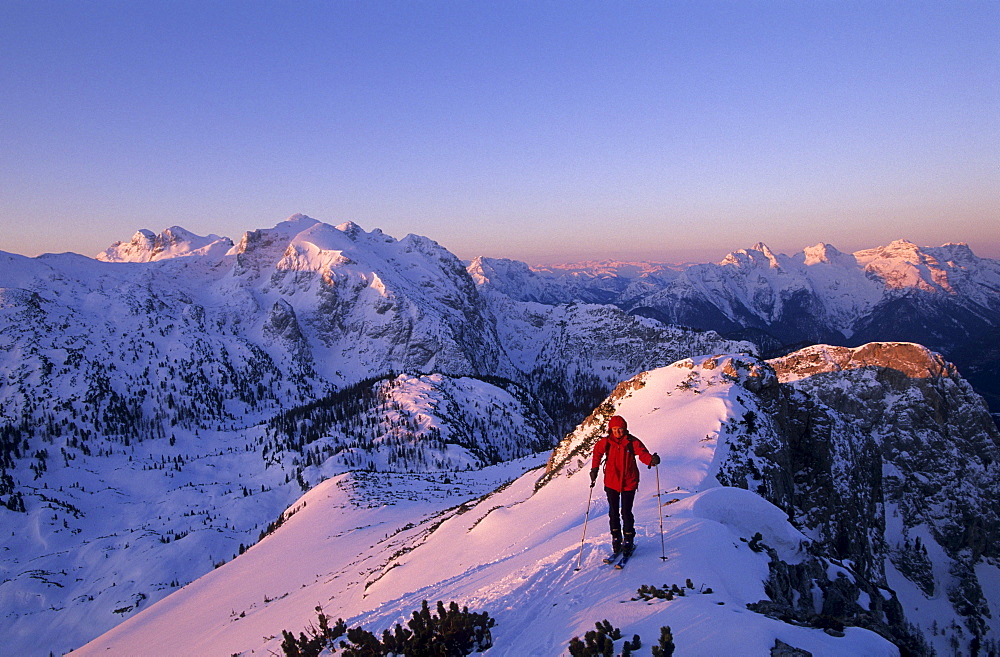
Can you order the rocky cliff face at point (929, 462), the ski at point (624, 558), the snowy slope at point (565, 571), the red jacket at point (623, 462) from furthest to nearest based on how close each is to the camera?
the rocky cliff face at point (929, 462) < the red jacket at point (623, 462) < the ski at point (624, 558) < the snowy slope at point (565, 571)

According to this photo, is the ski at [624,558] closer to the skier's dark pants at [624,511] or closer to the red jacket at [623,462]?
the skier's dark pants at [624,511]

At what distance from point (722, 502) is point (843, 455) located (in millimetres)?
30925

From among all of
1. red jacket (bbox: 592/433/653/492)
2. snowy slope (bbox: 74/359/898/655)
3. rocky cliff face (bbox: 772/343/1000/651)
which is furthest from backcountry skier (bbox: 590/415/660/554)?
rocky cliff face (bbox: 772/343/1000/651)

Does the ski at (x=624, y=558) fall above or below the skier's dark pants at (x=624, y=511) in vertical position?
below

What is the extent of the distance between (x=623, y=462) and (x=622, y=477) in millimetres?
351

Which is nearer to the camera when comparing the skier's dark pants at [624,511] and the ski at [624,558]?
the ski at [624,558]

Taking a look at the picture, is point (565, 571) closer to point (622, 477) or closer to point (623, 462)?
point (622, 477)

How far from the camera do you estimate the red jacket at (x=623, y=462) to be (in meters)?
11.6

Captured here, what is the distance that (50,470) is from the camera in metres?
150

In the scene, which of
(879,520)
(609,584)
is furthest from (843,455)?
(609,584)

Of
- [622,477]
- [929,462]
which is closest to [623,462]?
[622,477]

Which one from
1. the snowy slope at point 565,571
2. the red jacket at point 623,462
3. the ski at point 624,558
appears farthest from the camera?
the red jacket at point 623,462

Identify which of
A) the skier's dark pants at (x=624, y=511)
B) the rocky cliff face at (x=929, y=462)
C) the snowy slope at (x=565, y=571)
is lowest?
the rocky cliff face at (x=929, y=462)

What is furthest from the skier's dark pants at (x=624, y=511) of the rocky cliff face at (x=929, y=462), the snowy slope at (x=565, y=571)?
the rocky cliff face at (x=929, y=462)
